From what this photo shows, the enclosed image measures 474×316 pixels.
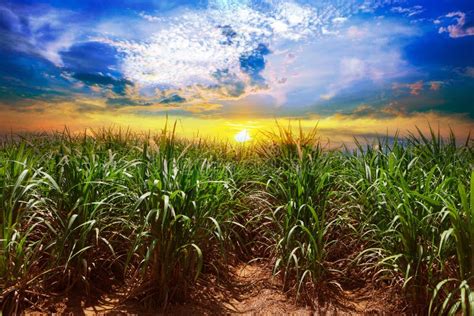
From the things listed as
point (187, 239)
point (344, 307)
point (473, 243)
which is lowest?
point (344, 307)

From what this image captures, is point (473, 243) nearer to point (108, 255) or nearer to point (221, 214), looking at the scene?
point (221, 214)

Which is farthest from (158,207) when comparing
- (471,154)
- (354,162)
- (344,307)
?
(471,154)

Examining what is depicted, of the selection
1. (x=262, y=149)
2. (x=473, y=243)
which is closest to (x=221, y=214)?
(x=473, y=243)

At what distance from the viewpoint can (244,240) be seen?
13.0ft

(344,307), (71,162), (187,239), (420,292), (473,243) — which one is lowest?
(344,307)

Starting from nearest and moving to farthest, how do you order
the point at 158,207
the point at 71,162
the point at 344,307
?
the point at 158,207 → the point at 71,162 → the point at 344,307

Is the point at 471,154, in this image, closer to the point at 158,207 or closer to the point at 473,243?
the point at 473,243

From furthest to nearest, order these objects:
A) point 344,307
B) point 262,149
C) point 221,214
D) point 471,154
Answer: point 262,149, point 471,154, point 221,214, point 344,307

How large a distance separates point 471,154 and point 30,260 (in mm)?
3522

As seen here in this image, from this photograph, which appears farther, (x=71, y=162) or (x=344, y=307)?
(x=344, y=307)

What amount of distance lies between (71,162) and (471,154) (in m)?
3.21

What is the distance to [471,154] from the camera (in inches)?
149

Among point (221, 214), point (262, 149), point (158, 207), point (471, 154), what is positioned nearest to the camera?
point (158, 207)

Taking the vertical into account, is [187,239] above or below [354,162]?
below
